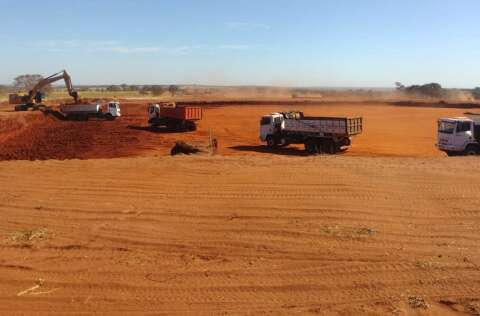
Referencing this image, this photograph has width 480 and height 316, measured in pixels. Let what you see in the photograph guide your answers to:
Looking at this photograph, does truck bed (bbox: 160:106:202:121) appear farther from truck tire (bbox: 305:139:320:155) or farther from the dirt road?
the dirt road

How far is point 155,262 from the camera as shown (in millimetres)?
8445

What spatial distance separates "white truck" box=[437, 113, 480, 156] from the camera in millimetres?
24188

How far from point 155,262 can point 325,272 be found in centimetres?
273

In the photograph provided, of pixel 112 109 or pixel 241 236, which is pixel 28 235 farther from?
pixel 112 109

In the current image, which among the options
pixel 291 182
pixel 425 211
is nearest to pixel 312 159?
pixel 291 182

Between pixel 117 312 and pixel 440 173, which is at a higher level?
pixel 440 173

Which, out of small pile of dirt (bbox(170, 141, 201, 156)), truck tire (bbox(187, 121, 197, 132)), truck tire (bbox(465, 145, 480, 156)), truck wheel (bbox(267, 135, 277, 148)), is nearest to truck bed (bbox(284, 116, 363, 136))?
truck wheel (bbox(267, 135, 277, 148))

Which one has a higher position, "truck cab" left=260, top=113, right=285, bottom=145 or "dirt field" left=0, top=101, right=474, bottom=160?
"truck cab" left=260, top=113, right=285, bottom=145

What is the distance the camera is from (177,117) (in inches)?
1718

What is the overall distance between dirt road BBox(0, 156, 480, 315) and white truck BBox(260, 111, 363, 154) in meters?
14.5

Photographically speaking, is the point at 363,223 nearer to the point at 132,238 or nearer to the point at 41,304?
the point at 132,238

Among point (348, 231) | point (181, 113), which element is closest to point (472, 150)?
point (348, 231)

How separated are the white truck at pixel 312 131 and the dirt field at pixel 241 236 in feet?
42.3

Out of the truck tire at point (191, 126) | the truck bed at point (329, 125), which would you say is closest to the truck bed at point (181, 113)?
the truck tire at point (191, 126)
